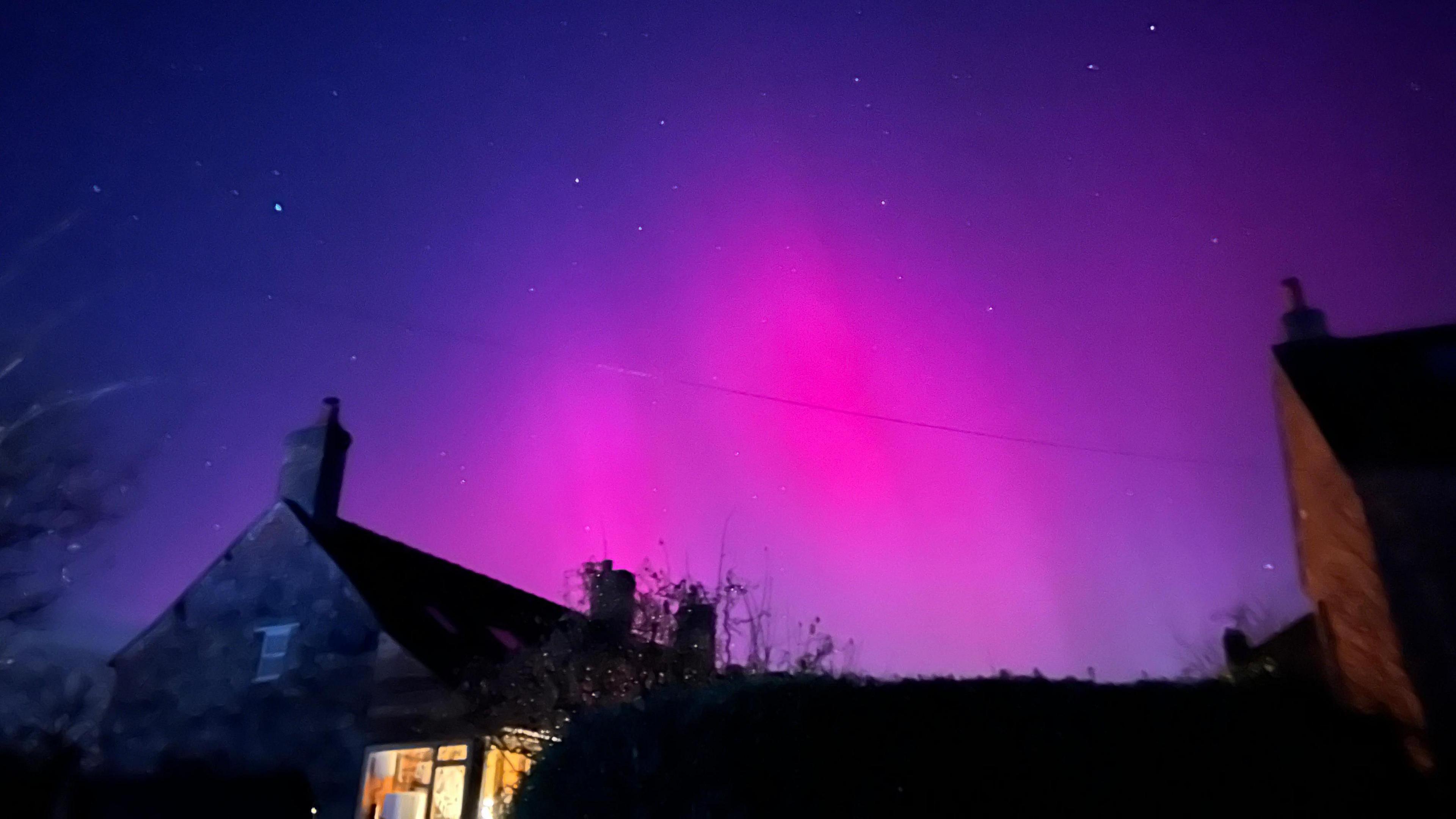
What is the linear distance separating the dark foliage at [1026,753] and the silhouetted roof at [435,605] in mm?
10522

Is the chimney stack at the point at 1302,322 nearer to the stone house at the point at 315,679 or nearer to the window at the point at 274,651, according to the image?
the stone house at the point at 315,679

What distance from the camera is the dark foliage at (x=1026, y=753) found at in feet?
24.9

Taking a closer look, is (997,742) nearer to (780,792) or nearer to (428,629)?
(780,792)

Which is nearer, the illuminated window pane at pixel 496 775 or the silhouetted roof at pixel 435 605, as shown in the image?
the illuminated window pane at pixel 496 775

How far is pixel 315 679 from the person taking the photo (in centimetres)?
1978

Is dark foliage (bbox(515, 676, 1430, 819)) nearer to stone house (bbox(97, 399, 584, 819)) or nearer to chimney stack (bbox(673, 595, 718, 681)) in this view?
chimney stack (bbox(673, 595, 718, 681))

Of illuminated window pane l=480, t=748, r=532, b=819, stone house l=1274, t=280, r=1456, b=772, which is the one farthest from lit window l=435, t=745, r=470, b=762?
stone house l=1274, t=280, r=1456, b=772

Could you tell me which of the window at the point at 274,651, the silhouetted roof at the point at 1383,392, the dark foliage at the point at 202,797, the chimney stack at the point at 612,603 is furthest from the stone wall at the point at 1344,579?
the window at the point at 274,651

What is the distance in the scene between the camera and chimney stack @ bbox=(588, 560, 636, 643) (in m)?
17.9

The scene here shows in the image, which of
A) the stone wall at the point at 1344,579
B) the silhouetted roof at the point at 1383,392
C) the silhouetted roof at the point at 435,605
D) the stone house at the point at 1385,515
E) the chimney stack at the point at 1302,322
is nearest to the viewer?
the stone house at the point at 1385,515

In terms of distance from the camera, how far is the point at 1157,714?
7.92 metres

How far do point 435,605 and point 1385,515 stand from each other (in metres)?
18.4

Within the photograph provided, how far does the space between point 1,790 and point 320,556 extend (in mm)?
6389

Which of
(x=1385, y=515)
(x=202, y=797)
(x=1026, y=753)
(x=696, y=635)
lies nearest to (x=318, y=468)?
(x=202, y=797)
